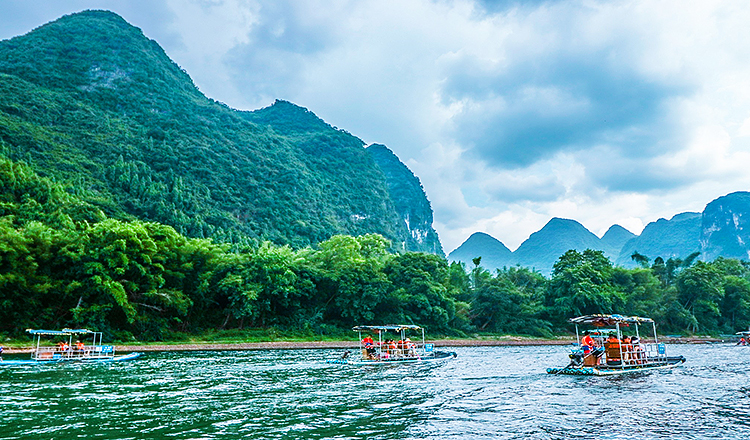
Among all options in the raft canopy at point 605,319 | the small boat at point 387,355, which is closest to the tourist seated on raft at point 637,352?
the raft canopy at point 605,319

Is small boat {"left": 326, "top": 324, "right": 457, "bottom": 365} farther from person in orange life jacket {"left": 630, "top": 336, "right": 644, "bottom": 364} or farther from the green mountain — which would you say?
the green mountain

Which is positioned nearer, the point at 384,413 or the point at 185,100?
the point at 384,413

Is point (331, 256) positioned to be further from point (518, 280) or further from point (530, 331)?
point (518, 280)

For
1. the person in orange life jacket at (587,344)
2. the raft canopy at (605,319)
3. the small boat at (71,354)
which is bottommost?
the small boat at (71,354)

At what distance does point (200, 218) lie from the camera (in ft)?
298

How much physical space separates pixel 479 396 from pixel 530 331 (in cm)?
4728

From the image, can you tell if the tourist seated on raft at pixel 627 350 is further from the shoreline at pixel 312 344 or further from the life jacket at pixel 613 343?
the shoreline at pixel 312 344

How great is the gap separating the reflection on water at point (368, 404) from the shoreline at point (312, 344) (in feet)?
45.9

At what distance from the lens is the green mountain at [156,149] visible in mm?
87812

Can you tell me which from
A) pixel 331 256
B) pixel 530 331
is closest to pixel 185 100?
pixel 331 256

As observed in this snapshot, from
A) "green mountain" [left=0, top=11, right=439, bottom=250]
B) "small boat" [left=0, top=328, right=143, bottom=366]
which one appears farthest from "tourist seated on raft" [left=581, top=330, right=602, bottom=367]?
"green mountain" [left=0, top=11, right=439, bottom=250]

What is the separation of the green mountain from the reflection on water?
6203cm

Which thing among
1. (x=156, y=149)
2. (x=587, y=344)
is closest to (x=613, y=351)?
(x=587, y=344)

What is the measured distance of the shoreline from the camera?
39969mm
